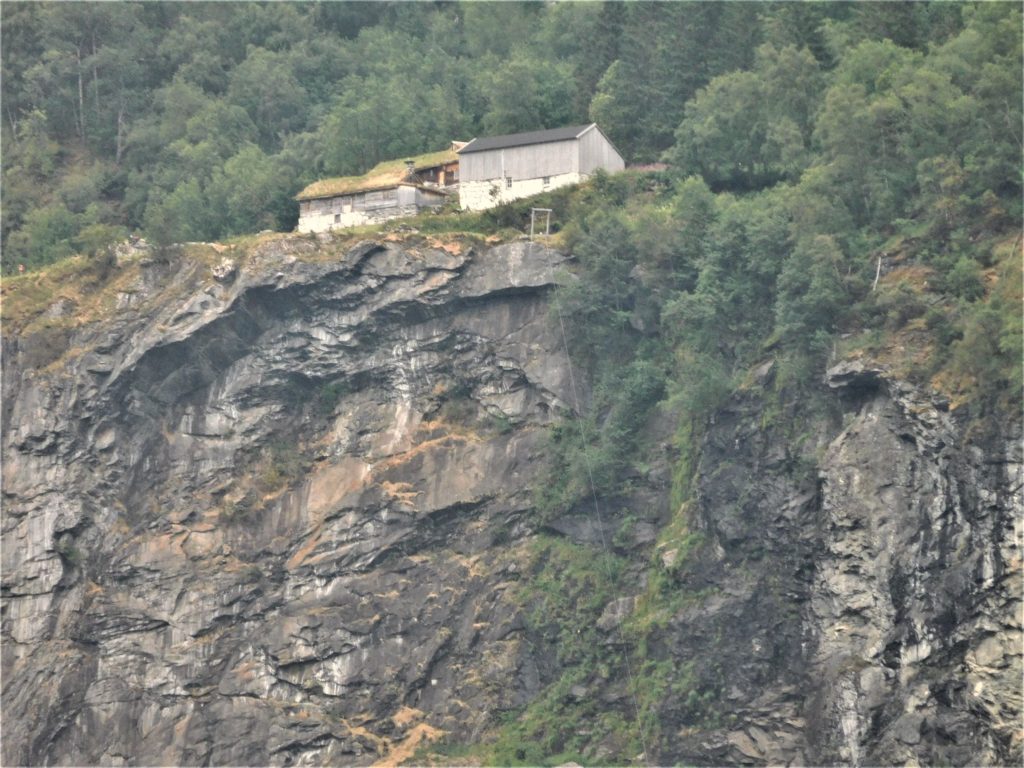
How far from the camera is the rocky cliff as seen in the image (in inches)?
2399

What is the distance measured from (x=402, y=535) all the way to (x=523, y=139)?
16.2 meters

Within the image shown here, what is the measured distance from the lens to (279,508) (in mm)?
72312

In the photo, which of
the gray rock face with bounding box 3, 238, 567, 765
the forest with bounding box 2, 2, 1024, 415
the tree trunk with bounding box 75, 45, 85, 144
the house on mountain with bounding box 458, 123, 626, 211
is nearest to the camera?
the forest with bounding box 2, 2, 1024, 415

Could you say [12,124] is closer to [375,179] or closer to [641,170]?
[375,179]

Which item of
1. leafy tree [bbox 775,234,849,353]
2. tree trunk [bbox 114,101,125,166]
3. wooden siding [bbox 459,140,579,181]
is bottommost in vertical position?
leafy tree [bbox 775,234,849,353]

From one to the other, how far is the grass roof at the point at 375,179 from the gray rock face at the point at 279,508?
21.0ft

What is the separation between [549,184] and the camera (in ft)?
254

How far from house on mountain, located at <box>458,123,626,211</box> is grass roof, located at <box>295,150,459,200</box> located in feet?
9.21

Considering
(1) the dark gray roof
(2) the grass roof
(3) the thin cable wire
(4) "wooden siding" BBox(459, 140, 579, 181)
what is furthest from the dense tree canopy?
(3) the thin cable wire

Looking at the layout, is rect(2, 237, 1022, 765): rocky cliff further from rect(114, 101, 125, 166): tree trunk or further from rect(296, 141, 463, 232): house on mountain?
rect(114, 101, 125, 166): tree trunk

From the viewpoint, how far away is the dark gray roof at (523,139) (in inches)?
3066

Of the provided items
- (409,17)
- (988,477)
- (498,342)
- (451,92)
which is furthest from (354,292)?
(409,17)

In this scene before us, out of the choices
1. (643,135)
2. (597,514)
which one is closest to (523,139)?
(643,135)

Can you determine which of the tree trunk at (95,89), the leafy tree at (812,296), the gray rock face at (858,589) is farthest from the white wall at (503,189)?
the tree trunk at (95,89)
